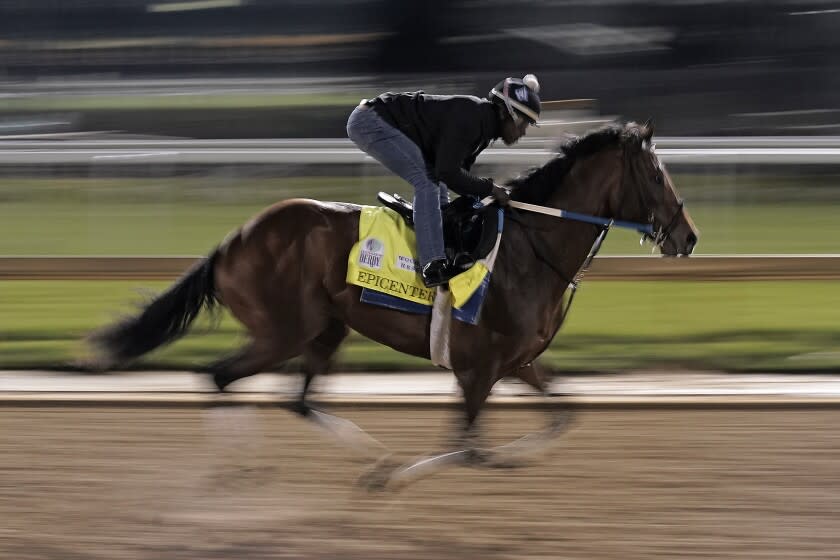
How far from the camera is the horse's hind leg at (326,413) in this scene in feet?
17.4

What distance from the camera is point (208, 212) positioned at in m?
12.1

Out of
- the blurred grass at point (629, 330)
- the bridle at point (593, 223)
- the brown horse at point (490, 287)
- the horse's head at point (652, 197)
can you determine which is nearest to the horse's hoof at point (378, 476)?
the brown horse at point (490, 287)

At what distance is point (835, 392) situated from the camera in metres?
6.76

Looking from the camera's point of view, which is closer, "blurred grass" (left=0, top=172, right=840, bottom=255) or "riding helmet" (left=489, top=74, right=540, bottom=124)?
"riding helmet" (left=489, top=74, right=540, bottom=124)

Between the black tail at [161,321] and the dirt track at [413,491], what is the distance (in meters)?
0.45

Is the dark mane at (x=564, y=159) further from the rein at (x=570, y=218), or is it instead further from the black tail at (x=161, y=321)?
the black tail at (x=161, y=321)

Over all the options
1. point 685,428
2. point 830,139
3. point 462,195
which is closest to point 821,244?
point 830,139

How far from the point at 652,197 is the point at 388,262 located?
1.15 meters

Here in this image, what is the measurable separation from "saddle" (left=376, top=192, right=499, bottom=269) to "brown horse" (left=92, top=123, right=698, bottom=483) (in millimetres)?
101

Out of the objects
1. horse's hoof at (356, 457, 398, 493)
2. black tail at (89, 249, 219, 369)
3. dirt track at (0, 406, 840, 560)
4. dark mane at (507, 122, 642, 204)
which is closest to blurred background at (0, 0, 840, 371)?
dirt track at (0, 406, 840, 560)

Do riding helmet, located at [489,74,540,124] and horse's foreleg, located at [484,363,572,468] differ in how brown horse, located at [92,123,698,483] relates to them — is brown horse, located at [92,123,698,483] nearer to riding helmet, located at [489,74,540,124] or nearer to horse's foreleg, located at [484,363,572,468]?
horse's foreleg, located at [484,363,572,468]

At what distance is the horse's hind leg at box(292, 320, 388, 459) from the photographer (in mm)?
5305

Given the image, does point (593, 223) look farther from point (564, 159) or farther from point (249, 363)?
point (249, 363)

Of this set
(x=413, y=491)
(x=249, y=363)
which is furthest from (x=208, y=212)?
(x=413, y=491)
